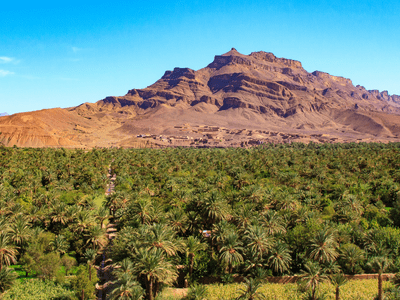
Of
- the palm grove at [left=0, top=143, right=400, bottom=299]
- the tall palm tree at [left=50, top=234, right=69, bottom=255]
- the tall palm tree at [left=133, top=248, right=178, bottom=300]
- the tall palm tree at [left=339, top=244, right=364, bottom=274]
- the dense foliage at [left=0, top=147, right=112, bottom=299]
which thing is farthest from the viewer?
the tall palm tree at [left=50, top=234, right=69, bottom=255]

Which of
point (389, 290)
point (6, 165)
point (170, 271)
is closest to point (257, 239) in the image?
point (170, 271)

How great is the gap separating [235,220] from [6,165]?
63.9 metres

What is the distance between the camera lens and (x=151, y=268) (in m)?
25.3

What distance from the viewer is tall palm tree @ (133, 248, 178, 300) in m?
25.4

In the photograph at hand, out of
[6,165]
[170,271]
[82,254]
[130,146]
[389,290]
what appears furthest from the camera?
[130,146]

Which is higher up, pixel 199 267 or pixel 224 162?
pixel 224 162

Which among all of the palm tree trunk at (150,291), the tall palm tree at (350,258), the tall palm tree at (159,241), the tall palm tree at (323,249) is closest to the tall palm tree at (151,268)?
the palm tree trunk at (150,291)

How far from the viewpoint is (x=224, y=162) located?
9256 cm

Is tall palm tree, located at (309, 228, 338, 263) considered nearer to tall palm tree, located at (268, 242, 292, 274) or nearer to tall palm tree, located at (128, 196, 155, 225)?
tall palm tree, located at (268, 242, 292, 274)

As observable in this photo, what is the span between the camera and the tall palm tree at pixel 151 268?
2542 centimetres

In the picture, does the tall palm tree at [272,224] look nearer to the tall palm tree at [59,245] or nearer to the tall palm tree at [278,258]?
the tall palm tree at [278,258]

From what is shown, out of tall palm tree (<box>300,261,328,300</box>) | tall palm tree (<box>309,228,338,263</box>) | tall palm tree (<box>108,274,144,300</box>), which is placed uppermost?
tall palm tree (<box>309,228,338,263</box>)

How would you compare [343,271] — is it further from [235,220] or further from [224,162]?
[224,162]

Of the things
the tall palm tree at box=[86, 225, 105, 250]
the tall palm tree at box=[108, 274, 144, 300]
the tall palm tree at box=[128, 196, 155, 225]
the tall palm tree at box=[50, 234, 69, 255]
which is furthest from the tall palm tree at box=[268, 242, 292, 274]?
the tall palm tree at box=[50, 234, 69, 255]
